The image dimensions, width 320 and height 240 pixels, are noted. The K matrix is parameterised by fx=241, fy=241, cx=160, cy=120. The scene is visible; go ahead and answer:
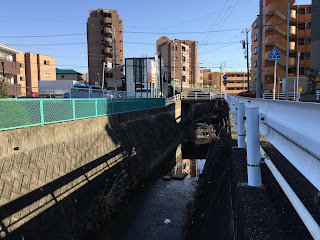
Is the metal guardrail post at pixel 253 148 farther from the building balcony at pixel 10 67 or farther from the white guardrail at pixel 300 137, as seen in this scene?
the building balcony at pixel 10 67

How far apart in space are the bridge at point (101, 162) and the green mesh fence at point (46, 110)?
3cm

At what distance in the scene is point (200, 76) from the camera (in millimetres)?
94375

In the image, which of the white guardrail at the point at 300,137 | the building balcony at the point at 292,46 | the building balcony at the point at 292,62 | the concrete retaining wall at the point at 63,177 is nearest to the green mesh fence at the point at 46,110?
the concrete retaining wall at the point at 63,177

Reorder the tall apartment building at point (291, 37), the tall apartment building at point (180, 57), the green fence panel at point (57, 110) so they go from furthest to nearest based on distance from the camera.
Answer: the tall apartment building at point (180, 57), the tall apartment building at point (291, 37), the green fence panel at point (57, 110)

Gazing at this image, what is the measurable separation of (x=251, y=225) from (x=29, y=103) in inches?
298

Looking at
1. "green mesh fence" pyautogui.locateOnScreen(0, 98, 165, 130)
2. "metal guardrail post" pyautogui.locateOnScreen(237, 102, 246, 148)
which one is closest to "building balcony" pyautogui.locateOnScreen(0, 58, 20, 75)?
"green mesh fence" pyautogui.locateOnScreen(0, 98, 165, 130)

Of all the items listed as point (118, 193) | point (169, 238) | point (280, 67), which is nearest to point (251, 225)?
point (169, 238)

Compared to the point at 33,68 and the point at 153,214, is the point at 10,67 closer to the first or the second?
the point at 33,68

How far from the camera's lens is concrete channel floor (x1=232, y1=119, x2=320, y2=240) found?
8.32 ft

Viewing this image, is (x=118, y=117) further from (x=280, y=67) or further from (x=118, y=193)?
(x=280, y=67)

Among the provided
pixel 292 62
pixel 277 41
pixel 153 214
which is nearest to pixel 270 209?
pixel 153 214

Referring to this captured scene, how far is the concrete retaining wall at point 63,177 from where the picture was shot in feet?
20.0

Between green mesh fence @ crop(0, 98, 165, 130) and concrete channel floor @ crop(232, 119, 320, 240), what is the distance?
6355mm

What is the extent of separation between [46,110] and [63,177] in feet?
8.06
